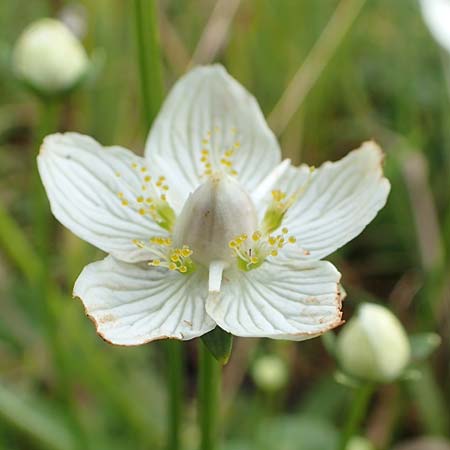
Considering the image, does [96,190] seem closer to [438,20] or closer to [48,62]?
[48,62]

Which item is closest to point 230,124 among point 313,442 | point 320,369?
point 313,442

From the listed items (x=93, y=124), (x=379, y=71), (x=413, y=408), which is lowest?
(x=413, y=408)

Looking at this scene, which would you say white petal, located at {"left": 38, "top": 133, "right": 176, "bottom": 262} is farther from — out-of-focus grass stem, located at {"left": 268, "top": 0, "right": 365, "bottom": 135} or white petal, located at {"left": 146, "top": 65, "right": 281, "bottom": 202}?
out-of-focus grass stem, located at {"left": 268, "top": 0, "right": 365, "bottom": 135}

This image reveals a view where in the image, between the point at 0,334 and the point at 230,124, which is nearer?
the point at 230,124

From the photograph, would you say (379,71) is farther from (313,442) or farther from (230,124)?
(230,124)

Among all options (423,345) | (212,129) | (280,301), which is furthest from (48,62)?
(423,345)

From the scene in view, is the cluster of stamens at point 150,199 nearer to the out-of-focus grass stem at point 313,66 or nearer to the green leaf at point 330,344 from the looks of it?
the green leaf at point 330,344
